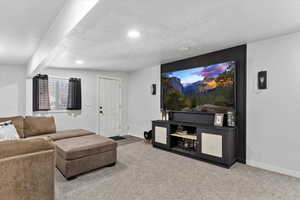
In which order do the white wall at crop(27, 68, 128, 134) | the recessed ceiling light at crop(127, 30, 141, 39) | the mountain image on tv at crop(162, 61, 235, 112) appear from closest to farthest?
the recessed ceiling light at crop(127, 30, 141, 39)
the mountain image on tv at crop(162, 61, 235, 112)
the white wall at crop(27, 68, 128, 134)

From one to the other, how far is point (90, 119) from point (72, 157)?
2.88 m

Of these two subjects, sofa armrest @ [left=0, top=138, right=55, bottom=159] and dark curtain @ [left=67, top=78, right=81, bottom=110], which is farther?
dark curtain @ [left=67, top=78, right=81, bottom=110]

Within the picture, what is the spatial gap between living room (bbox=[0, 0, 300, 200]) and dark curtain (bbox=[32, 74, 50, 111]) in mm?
27

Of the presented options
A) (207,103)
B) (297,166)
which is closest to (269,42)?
(207,103)

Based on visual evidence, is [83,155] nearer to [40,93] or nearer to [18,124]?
[18,124]

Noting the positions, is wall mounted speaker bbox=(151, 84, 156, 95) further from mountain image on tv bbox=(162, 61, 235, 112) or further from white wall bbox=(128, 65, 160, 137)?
Answer: mountain image on tv bbox=(162, 61, 235, 112)

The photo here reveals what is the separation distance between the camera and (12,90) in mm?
4363

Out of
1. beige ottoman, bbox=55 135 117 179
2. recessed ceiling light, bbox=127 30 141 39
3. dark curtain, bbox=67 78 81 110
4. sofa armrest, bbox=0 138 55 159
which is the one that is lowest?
beige ottoman, bbox=55 135 117 179

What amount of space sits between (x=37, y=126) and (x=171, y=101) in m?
3.19

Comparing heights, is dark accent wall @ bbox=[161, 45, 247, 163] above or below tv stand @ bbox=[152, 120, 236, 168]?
above

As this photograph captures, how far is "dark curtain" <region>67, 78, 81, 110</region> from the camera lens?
482 cm

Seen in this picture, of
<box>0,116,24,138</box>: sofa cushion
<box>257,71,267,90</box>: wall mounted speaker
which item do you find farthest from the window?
<box>257,71,267,90</box>: wall mounted speaker

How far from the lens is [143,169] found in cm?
283

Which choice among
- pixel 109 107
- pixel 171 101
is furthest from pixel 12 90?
pixel 171 101
